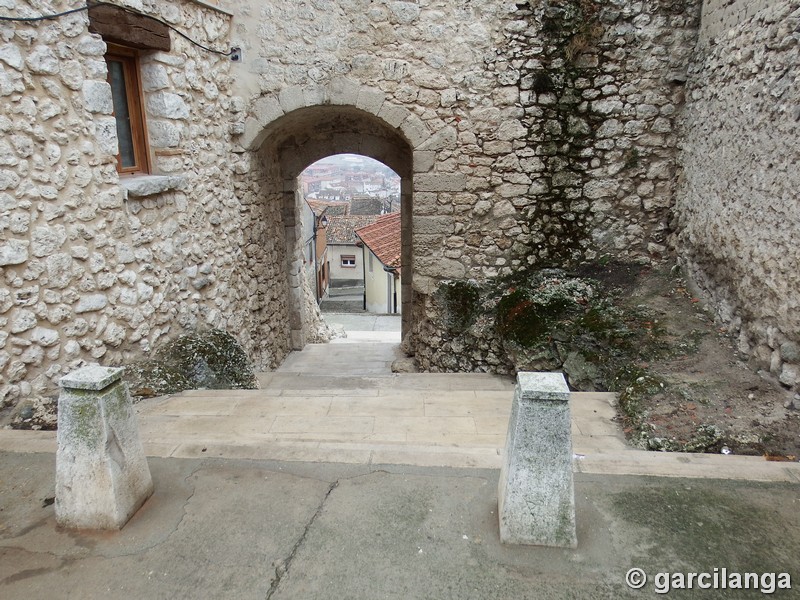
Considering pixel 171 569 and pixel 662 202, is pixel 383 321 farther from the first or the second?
pixel 171 569

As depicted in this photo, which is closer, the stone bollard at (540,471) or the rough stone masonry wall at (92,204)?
the stone bollard at (540,471)

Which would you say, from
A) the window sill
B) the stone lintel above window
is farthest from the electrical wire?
the window sill

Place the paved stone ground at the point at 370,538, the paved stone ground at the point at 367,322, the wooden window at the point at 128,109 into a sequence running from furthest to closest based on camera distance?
the paved stone ground at the point at 367,322, the wooden window at the point at 128,109, the paved stone ground at the point at 370,538

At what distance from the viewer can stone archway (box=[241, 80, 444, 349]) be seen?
17.8ft

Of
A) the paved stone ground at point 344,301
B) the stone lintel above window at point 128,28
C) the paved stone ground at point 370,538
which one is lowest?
the paved stone ground at point 344,301

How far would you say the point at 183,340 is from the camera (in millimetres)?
4566

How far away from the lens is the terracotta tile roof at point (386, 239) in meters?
16.6

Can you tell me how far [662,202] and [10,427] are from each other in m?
6.07

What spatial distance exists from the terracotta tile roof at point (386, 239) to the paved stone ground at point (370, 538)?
1293 cm

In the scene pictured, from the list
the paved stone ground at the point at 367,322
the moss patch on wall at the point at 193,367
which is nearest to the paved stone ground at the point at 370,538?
the moss patch on wall at the point at 193,367

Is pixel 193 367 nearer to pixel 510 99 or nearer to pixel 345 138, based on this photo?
pixel 345 138

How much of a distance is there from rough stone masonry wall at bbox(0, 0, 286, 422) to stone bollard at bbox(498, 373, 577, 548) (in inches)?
121

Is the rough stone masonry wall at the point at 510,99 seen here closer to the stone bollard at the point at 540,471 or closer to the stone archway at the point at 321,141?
the stone archway at the point at 321,141

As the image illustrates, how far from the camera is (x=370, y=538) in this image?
2396 mm
